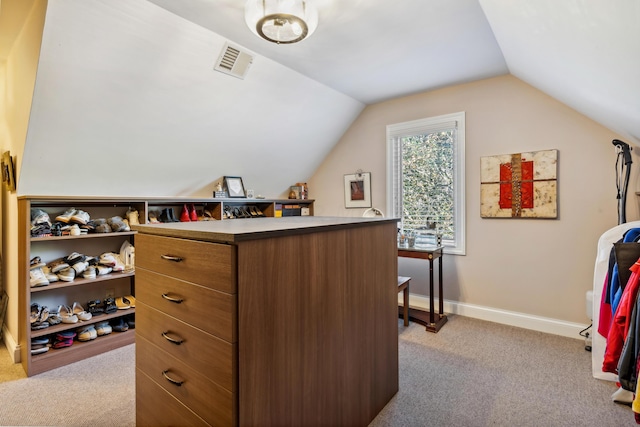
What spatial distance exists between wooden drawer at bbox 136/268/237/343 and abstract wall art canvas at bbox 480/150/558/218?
117 inches

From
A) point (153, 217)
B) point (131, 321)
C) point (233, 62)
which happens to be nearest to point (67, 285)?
point (131, 321)

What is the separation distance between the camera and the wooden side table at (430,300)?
308 centimetres

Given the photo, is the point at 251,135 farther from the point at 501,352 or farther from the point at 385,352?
the point at 501,352

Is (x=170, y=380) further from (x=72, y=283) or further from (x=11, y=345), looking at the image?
(x=11, y=345)

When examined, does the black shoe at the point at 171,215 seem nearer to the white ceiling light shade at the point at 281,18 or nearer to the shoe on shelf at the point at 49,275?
the shoe on shelf at the point at 49,275

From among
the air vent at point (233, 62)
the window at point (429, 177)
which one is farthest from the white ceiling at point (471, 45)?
the window at point (429, 177)

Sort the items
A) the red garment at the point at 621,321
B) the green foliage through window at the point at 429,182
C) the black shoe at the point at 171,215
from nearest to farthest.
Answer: the red garment at the point at 621,321
the black shoe at the point at 171,215
the green foliage through window at the point at 429,182

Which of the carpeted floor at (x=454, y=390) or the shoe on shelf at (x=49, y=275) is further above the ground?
the shoe on shelf at (x=49, y=275)

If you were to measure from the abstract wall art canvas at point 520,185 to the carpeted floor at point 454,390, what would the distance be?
1.17 m

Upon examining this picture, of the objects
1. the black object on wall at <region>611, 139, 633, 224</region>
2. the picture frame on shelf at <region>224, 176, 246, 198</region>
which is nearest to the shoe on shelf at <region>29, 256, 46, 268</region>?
the picture frame on shelf at <region>224, 176, 246, 198</region>

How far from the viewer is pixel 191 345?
48.8 inches

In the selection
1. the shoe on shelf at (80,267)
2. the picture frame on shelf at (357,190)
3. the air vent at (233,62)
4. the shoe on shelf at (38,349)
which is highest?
the air vent at (233,62)

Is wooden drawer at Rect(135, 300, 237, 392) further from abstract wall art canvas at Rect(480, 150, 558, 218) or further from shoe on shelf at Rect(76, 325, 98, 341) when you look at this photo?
abstract wall art canvas at Rect(480, 150, 558, 218)

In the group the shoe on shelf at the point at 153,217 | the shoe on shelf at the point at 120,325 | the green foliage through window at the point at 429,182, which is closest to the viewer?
the shoe on shelf at the point at 120,325
